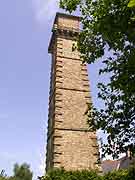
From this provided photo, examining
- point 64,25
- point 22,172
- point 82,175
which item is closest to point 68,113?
point 82,175

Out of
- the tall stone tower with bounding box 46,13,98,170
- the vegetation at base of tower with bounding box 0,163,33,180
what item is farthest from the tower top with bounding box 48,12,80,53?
the vegetation at base of tower with bounding box 0,163,33,180

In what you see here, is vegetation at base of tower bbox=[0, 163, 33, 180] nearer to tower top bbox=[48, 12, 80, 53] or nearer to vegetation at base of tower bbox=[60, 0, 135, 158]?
tower top bbox=[48, 12, 80, 53]

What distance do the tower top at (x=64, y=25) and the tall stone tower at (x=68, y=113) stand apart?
0.32ft

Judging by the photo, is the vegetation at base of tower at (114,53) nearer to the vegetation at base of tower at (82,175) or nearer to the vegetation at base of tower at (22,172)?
the vegetation at base of tower at (82,175)

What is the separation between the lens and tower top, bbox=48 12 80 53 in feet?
99.7

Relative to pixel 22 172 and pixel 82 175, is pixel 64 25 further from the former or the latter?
pixel 22 172

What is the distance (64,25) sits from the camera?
103 ft

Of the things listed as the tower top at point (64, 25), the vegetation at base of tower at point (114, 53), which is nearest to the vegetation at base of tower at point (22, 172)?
the tower top at point (64, 25)

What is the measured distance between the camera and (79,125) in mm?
24172

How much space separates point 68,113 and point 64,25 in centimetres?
1068

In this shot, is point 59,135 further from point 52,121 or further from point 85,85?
point 85,85

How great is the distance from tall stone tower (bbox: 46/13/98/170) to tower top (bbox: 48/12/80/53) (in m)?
0.10

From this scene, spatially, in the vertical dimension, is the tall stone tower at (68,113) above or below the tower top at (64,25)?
below

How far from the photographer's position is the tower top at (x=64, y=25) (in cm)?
3039
